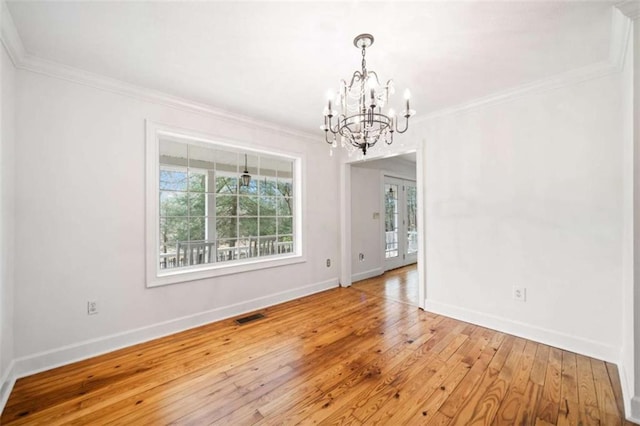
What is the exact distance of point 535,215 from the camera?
2633 mm

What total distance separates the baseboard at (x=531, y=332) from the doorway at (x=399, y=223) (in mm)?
2460

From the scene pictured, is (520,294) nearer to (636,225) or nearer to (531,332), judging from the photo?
(531,332)

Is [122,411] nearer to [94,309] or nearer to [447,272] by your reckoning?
[94,309]

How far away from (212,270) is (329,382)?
1876 mm

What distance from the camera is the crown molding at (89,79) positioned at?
1.84 meters

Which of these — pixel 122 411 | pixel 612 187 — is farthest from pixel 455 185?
pixel 122 411

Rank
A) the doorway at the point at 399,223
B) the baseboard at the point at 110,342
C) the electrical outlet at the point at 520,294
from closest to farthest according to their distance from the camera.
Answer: the baseboard at the point at 110,342
the electrical outlet at the point at 520,294
the doorway at the point at 399,223

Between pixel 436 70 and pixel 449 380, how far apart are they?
8.34 feet

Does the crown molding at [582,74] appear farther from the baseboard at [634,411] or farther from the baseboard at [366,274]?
the baseboard at [366,274]

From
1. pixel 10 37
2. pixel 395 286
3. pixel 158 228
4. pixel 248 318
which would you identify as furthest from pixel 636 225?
pixel 10 37

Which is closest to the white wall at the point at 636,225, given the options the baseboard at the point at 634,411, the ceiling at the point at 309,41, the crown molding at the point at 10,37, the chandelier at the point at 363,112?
the baseboard at the point at 634,411

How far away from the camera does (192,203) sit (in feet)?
10.5

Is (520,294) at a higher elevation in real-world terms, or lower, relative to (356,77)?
lower

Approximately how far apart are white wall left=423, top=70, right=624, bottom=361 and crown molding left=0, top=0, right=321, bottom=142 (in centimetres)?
269
